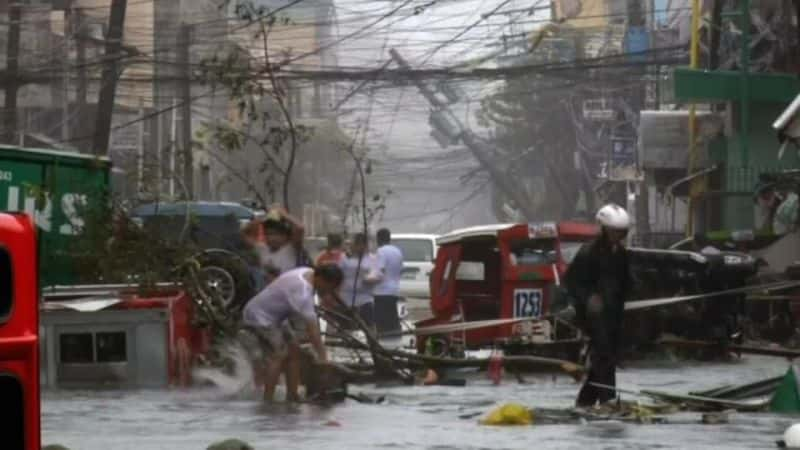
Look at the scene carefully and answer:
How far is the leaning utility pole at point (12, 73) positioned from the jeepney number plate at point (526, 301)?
17.8 metres

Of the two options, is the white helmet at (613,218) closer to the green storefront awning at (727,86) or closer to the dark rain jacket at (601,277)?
the dark rain jacket at (601,277)

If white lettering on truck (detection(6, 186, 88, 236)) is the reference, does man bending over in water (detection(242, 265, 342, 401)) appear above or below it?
below

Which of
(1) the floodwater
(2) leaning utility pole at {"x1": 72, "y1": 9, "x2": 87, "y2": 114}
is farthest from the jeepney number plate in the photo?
(2) leaning utility pole at {"x1": 72, "y1": 9, "x2": 87, "y2": 114}

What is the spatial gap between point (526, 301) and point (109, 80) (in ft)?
49.7

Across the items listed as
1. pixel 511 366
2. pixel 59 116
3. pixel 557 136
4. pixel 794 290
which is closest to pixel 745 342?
pixel 794 290

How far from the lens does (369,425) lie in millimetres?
13789

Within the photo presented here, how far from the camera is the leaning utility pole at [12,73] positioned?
37625 mm

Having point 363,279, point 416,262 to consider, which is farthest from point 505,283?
point 416,262

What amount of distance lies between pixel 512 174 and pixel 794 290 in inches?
1665

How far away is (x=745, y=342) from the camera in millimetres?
24297

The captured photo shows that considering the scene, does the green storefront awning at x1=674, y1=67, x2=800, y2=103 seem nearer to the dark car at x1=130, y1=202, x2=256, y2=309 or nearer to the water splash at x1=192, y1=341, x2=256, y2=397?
the dark car at x1=130, y1=202, x2=256, y2=309

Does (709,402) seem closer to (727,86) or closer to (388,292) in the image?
(388,292)

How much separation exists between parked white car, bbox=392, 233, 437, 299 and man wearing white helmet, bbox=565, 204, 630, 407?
25.5 meters

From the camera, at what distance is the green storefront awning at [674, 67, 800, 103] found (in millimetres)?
31909
